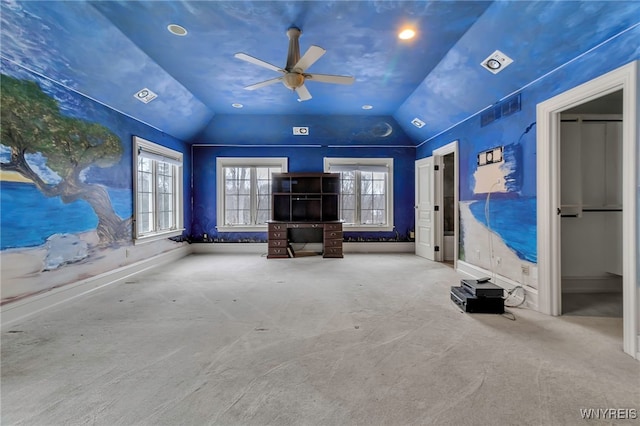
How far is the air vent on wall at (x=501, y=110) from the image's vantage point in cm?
350

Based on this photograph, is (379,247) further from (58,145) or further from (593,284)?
(58,145)

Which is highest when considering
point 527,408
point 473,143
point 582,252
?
point 473,143

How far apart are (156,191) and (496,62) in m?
5.66

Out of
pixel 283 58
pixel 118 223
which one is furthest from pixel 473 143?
pixel 118 223

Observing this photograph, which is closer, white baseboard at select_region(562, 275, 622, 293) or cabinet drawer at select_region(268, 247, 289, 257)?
white baseboard at select_region(562, 275, 622, 293)

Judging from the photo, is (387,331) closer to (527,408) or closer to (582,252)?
(527,408)

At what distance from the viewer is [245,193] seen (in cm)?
696

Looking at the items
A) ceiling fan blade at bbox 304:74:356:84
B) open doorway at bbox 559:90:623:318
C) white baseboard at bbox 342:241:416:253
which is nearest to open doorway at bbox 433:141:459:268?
white baseboard at bbox 342:241:416:253

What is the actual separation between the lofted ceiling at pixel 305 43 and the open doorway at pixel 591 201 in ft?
3.46

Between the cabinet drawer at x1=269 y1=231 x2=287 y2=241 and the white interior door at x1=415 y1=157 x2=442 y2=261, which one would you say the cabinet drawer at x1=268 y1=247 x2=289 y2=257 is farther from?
the white interior door at x1=415 y1=157 x2=442 y2=261

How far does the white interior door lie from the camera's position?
19.1ft

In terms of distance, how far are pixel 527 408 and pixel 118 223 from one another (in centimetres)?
508

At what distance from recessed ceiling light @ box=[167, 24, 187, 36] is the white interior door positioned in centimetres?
469

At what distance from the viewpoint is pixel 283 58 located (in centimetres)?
374
